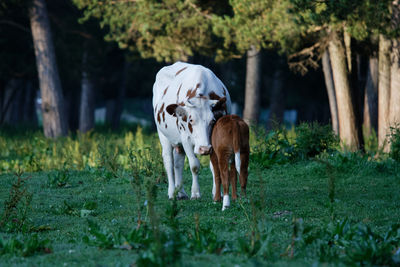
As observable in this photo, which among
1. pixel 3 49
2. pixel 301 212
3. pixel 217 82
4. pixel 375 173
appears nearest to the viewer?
pixel 301 212

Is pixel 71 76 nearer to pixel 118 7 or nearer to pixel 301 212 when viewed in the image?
pixel 118 7

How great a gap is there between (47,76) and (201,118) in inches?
572

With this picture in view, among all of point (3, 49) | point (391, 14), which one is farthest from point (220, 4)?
point (3, 49)

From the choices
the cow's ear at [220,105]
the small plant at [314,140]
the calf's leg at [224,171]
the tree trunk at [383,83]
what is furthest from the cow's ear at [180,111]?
the tree trunk at [383,83]

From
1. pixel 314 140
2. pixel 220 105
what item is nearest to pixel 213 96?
pixel 220 105

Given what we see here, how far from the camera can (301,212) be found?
7609mm

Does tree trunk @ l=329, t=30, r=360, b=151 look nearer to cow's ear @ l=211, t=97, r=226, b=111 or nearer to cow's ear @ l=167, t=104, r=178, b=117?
cow's ear @ l=211, t=97, r=226, b=111

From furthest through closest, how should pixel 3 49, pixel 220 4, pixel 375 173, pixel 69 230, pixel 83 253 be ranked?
pixel 3 49, pixel 220 4, pixel 375 173, pixel 69 230, pixel 83 253

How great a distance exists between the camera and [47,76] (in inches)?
834

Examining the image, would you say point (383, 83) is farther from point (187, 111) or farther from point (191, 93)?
point (187, 111)

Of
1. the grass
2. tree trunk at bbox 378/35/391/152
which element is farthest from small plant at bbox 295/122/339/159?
tree trunk at bbox 378/35/391/152

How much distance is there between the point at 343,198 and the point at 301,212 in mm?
1508

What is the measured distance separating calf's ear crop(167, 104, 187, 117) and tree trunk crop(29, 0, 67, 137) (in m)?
13.3

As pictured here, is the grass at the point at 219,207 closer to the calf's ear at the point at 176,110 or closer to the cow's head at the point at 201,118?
the cow's head at the point at 201,118
